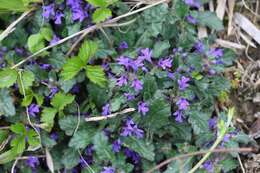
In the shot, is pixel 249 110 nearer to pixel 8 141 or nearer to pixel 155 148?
pixel 155 148

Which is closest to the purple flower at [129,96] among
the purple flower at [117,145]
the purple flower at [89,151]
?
the purple flower at [117,145]

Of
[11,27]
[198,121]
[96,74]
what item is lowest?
[198,121]

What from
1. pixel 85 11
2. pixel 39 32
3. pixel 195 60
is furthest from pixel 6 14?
pixel 195 60

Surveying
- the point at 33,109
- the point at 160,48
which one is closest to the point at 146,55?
the point at 160,48

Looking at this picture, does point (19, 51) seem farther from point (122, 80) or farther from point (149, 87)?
point (149, 87)

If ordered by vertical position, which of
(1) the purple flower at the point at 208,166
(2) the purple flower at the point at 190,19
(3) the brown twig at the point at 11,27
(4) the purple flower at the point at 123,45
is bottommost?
(1) the purple flower at the point at 208,166

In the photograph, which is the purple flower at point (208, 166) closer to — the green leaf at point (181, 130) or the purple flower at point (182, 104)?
the green leaf at point (181, 130)
